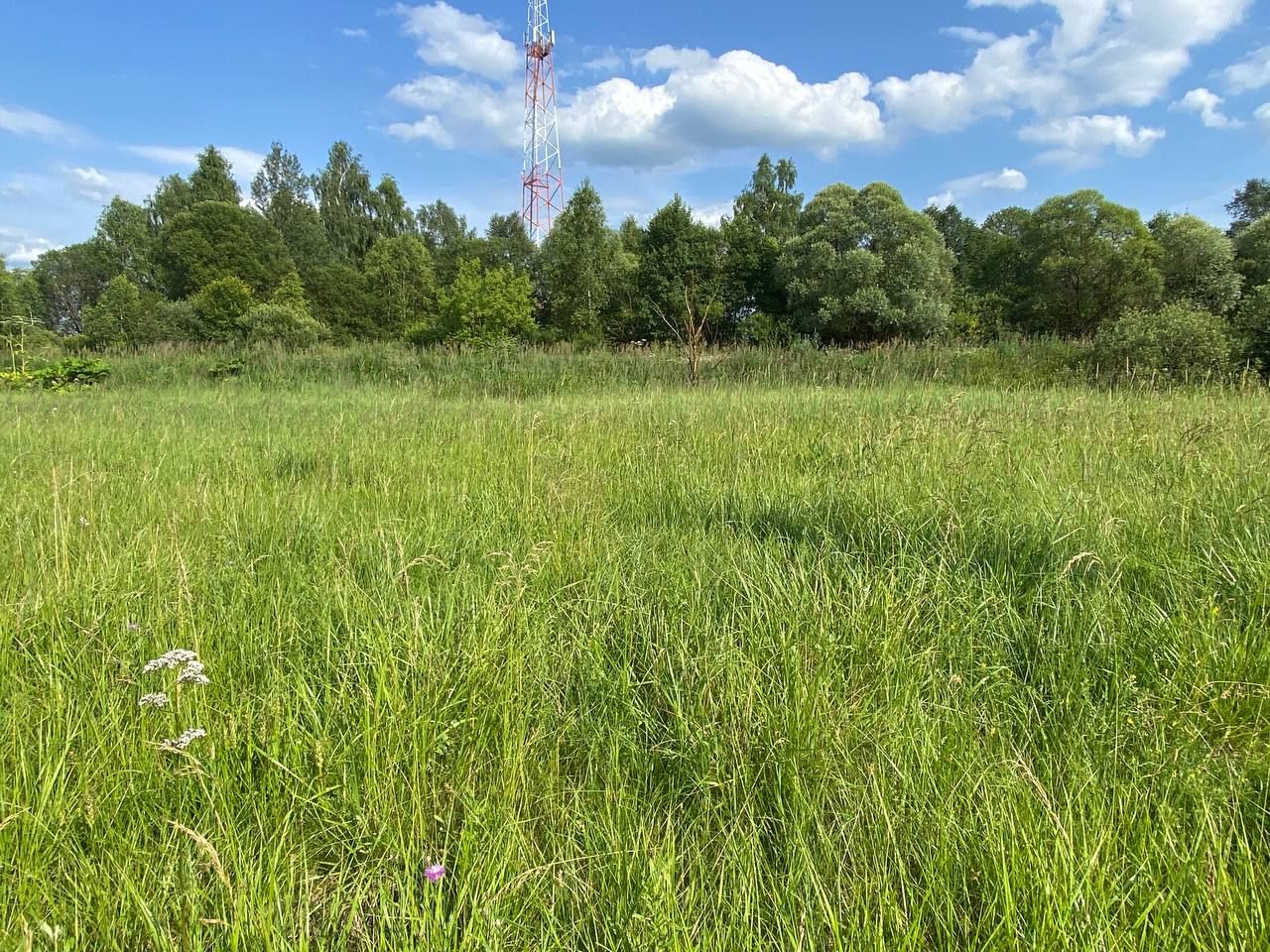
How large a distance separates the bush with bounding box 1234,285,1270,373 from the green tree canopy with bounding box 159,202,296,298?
41406 mm

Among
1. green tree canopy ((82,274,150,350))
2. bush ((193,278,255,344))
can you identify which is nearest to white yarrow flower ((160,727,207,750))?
green tree canopy ((82,274,150,350))

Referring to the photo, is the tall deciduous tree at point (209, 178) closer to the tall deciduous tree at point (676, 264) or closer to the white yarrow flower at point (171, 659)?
the tall deciduous tree at point (676, 264)

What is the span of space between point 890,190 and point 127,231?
54.1 metres

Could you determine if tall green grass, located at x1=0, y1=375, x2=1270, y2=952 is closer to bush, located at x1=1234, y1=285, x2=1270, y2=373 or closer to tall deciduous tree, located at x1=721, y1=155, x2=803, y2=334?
bush, located at x1=1234, y1=285, x2=1270, y2=373

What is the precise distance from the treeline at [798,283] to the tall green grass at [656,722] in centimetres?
967

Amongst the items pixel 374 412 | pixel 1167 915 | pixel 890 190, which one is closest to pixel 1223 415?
pixel 1167 915

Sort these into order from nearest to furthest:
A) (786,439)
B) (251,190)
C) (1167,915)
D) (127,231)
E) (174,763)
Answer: (1167,915)
(174,763)
(786,439)
(127,231)
(251,190)

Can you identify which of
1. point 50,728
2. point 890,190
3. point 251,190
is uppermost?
point 251,190

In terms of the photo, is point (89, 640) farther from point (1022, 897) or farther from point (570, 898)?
point (1022, 897)

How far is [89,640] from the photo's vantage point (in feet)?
5.03

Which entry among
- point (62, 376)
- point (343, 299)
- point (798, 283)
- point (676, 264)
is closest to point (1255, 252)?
point (798, 283)

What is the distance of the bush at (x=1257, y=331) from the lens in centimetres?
859

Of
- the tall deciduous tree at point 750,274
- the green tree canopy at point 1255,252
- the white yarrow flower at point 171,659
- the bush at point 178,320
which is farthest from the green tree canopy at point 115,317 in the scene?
the green tree canopy at point 1255,252

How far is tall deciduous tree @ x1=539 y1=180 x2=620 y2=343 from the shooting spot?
2272 centimetres
